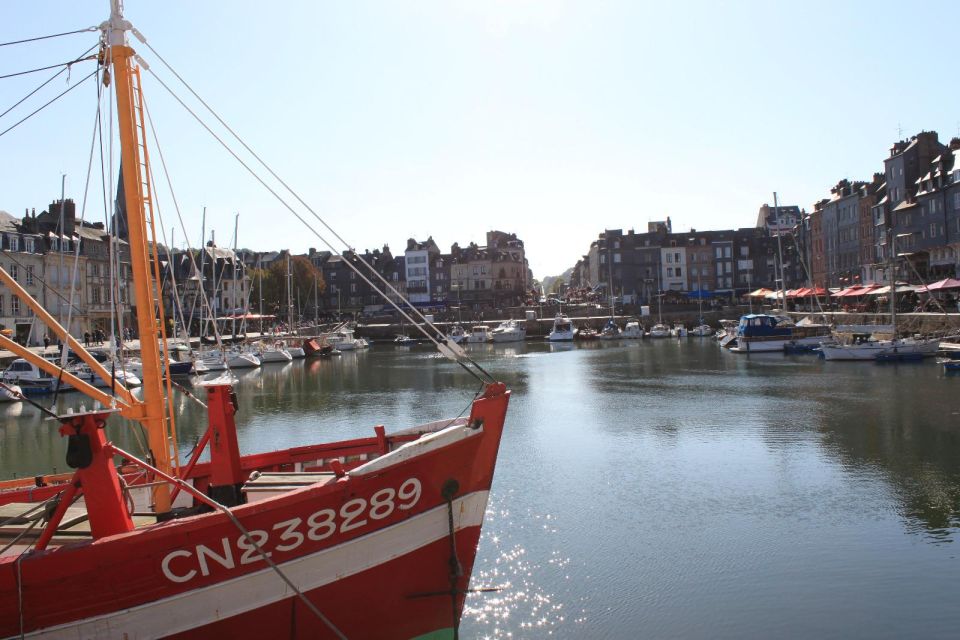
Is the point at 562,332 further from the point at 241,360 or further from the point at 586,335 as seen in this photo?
the point at 241,360

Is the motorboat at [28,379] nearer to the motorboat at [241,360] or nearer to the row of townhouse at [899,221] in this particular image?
the motorboat at [241,360]

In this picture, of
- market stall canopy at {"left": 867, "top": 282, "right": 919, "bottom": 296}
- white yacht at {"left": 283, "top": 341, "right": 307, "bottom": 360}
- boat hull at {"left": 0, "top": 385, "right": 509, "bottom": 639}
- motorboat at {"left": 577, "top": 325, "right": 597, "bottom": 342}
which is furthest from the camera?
motorboat at {"left": 577, "top": 325, "right": 597, "bottom": 342}

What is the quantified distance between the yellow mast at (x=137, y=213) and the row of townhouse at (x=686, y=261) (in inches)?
4606

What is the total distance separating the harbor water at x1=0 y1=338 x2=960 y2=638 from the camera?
43.3ft

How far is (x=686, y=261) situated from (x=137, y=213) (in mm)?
123036

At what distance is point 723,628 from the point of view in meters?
12.5

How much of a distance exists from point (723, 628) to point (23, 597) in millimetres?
10009

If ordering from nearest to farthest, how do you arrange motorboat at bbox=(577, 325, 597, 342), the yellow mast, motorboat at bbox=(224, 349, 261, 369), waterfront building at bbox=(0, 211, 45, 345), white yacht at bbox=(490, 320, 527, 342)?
the yellow mast
waterfront building at bbox=(0, 211, 45, 345)
motorboat at bbox=(224, 349, 261, 369)
motorboat at bbox=(577, 325, 597, 342)
white yacht at bbox=(490, 320, 527, 342)

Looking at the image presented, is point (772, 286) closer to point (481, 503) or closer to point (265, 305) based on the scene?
point (265, 305)

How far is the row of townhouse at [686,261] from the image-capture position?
12594 centimetres

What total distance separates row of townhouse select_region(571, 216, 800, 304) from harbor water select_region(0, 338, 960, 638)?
8133 cm

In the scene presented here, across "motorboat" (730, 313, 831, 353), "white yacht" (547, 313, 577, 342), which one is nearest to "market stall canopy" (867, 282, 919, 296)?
"motorboat" (730, 313, 831, 353)

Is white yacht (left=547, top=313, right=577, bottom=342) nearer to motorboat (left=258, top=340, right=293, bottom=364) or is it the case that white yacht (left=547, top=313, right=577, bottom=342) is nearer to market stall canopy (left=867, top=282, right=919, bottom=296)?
motorboat (left=258, top=340, right=293, bottom=364)

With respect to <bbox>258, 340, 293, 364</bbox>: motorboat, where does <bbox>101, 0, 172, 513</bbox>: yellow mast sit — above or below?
above
